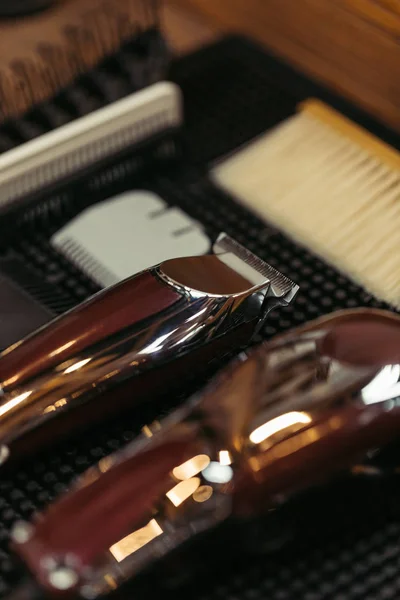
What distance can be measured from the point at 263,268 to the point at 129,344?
10 centimetres

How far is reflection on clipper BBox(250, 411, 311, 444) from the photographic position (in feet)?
1.22

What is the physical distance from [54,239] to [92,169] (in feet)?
0.23

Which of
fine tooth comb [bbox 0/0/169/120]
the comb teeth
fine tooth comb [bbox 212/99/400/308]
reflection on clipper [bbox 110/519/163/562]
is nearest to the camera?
reflection on clipper [bbox 110/519/163/562]

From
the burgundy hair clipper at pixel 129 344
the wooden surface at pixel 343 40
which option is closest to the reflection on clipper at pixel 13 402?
the burgundy hair clipper at pixel 129 344

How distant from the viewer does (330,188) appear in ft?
2.04

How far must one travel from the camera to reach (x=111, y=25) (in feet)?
2.38

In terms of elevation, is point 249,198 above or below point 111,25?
below

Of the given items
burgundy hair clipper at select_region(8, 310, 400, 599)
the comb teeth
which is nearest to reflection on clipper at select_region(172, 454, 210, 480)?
burgundy hair clipper at select_region(8, 310, 400, 599)

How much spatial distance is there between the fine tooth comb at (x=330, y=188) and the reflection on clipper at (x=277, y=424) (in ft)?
0.64

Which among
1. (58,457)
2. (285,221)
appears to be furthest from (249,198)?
(58,457)

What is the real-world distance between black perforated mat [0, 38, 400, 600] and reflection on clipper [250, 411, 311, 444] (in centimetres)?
4

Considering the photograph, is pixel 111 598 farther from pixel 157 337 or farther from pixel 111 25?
pixel 111 25

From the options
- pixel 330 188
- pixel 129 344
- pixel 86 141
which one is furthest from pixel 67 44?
pixel 129 344

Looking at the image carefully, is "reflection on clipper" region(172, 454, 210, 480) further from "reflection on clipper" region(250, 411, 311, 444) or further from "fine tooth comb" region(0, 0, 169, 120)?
"fine tooth comb" region(0, 0, 169, 120)
